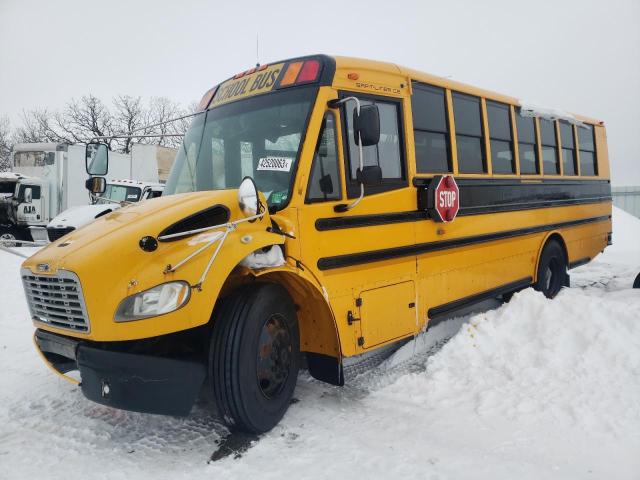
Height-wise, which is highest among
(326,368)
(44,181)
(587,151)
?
(44,181)

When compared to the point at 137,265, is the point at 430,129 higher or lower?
higher

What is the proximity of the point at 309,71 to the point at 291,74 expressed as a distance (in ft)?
0.51

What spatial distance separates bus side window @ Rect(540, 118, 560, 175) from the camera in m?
6.33

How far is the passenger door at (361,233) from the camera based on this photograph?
3.46m

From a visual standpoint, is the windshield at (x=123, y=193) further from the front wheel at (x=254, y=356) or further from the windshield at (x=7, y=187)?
the front wheel at (x=254, y=356)

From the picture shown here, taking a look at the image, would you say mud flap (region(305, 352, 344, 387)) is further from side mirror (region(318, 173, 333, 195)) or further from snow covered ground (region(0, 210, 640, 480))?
side mirror (region(318, 173, 333, 195))

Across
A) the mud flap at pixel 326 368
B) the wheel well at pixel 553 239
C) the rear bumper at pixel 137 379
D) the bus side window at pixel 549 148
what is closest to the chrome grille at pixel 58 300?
the rear bumper at pixel 137 379

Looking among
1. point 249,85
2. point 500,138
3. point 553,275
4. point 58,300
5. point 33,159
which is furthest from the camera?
point 33,159

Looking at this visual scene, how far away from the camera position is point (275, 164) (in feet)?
11.4

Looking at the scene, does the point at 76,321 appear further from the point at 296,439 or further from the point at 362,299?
the point at 362,299

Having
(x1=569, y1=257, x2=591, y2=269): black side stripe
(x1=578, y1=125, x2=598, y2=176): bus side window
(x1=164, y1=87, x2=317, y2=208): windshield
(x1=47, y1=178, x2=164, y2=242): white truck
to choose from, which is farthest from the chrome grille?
(x1=47, y1=178, x2=164, y2=242): white truck

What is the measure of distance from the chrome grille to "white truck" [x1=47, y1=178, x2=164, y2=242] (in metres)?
8.16

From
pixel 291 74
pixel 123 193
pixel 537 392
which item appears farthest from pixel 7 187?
pixel 537 392

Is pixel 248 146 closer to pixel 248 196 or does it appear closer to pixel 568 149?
pixel 248 196
